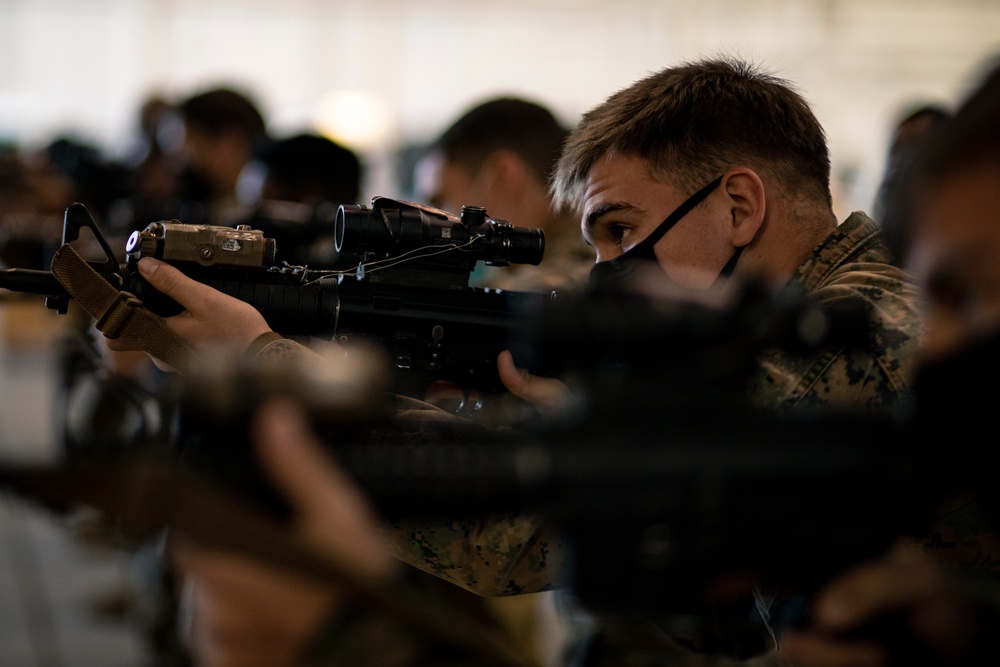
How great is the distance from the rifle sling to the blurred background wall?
29.7 feet

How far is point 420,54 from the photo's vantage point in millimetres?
11578

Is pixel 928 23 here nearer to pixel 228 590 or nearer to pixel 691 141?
pixel 691 141

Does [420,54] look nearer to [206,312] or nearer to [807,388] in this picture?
[206,312]

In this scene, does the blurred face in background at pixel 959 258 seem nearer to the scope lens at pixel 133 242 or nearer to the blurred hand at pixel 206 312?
the blurred hand at pixel 206 312

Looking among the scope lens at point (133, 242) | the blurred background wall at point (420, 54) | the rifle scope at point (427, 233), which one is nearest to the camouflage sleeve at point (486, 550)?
the rifle scope at point (427, 233)

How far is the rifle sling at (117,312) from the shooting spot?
1914mm

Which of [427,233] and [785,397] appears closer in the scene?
[785,397]

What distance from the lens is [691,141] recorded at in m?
1.83

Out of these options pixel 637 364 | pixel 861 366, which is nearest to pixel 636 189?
pixel 861 366

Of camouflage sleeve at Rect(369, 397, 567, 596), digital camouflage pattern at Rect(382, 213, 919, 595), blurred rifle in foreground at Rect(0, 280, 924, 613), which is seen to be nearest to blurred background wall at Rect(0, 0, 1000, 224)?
digital camouflage pattern at Rect(382, 213, 919, 595)

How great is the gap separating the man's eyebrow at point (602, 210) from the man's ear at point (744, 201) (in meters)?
0.17

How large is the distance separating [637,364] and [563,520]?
138mm

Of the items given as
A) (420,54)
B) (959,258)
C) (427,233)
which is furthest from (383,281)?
(420,54)

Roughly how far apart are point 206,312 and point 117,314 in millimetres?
170
